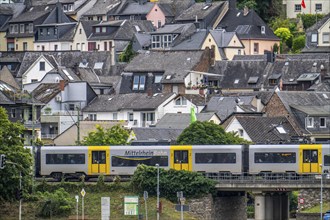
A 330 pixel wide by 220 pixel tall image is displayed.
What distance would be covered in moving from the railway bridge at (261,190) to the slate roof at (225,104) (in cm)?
3127

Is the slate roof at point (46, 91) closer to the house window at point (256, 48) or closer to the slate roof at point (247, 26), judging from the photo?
the slate roof at point (247, 26)

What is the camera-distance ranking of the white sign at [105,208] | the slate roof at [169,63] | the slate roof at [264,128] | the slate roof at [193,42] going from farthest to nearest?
1. the slate roof at [193,42]
2. the slate roof at [169,63]
3. the slate roof at [264,128]
4. the white sign at [105,208]

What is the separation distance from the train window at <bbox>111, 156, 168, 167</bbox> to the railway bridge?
12.3 ft

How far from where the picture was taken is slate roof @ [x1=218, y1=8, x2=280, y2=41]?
18775 cm

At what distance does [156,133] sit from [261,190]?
1058 inches

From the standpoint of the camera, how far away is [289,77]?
546 feet

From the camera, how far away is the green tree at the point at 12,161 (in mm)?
109500

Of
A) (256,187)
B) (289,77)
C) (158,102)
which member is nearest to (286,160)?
(256,187)

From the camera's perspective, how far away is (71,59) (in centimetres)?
18088

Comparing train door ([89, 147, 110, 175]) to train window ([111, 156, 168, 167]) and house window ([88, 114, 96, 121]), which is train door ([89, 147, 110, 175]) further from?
house window ([88, 114, 96, 121])

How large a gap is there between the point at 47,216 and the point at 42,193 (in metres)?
3.56

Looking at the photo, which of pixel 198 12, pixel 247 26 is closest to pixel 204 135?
pixel 247 26

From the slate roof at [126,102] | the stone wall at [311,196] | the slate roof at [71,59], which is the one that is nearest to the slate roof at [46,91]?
the slate roof at [126,102]

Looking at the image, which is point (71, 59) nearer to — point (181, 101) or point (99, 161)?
point (181, 101)
